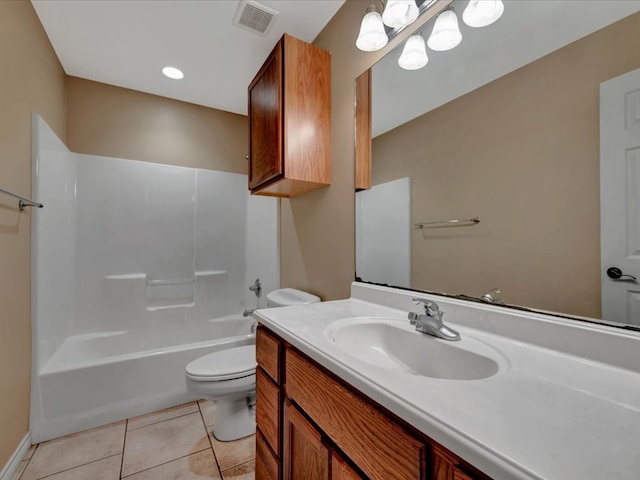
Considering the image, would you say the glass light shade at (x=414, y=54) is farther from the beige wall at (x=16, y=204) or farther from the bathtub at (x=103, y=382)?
the bathtub at (x=103, y=382)

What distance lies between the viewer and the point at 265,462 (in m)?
1.09

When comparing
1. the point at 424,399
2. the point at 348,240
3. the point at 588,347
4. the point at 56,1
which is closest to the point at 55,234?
the point at 56,1

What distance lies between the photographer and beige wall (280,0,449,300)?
4.95 feet

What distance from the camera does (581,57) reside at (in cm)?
73

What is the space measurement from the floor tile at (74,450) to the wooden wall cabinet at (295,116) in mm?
1770

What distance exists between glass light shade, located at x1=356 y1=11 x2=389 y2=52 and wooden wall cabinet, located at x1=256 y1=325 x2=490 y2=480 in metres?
1.33

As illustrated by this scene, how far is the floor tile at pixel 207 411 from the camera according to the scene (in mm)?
1835

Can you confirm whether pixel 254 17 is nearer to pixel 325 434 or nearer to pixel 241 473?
pixel 325 434

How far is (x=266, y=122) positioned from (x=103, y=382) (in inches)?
76.1

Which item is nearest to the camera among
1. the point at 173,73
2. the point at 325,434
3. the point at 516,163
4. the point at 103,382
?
the point at 325,434

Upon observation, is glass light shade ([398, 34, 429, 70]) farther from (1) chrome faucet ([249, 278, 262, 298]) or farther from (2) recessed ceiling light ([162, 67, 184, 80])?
(1) chrome faucet ([249, 278, 262, 298])

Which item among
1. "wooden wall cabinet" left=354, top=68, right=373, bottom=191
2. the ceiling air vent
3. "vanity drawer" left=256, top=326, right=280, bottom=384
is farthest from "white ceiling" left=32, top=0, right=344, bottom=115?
"vanity drawer" left=256, top=326, right=280, bottom=384

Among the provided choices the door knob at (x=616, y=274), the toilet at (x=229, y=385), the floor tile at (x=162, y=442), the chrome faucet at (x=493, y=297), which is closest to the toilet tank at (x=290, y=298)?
the toilet at (x=229, y=385)

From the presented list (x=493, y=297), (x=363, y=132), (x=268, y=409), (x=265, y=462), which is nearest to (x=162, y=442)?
(x=265, y=462)
